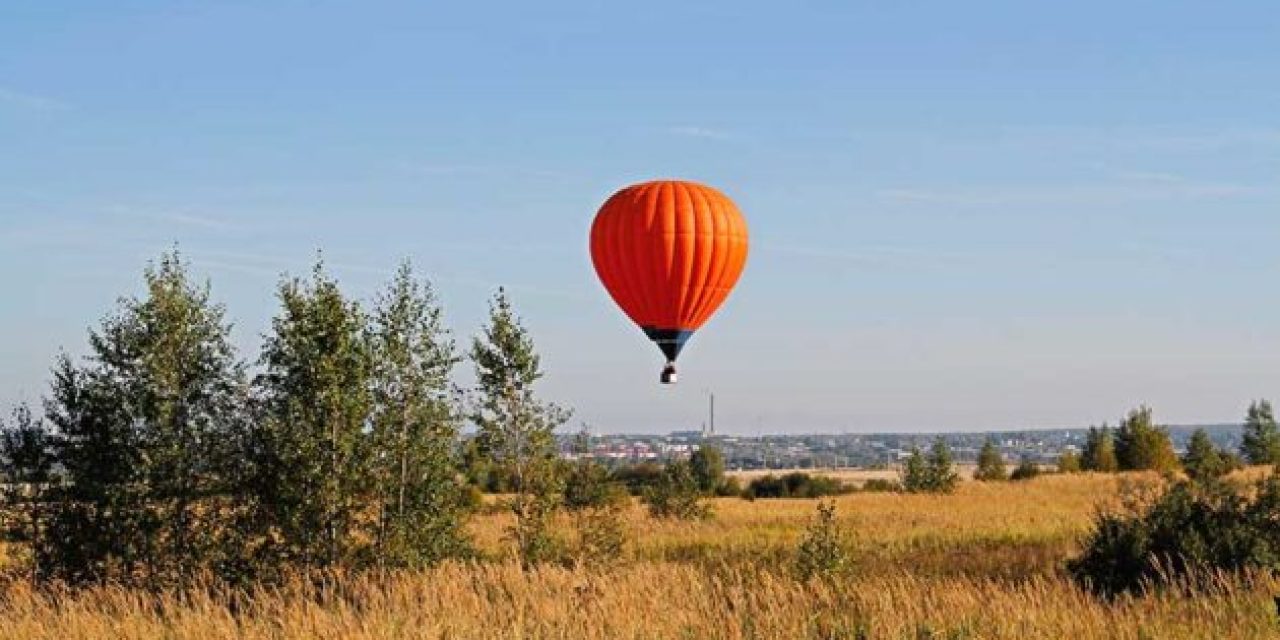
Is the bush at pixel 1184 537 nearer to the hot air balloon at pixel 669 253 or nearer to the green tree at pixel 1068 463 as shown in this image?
the hot air balloon at pixel 669 253

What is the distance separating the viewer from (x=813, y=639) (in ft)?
42.2

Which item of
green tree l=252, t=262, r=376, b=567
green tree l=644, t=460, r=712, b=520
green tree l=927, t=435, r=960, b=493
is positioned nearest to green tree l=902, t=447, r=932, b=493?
green tree l=927, t=435, r=960, b=493

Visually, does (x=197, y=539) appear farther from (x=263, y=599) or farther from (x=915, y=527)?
(x=915, y=527)

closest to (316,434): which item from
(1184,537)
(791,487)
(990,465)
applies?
(1184,537)

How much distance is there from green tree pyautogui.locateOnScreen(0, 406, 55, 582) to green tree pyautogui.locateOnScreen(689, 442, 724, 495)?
4926 centimetres

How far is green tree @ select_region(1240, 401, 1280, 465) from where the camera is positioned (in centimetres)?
7931

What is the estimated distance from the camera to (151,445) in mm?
24047

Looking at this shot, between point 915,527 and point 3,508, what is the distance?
23.5 m

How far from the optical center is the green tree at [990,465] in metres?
72.5

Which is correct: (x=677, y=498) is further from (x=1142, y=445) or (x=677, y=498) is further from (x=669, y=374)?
(x=1142, y=445)

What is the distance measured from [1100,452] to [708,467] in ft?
72.3

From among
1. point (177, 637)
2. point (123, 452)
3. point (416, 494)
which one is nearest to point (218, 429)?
point (123, 452)

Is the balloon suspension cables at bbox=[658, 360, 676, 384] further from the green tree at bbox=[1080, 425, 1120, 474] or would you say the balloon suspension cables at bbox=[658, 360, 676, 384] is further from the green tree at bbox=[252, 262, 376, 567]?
the green tree at bbox=[1080, 425, 1120, 474]

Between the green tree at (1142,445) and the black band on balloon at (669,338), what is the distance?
44130 millimetres
